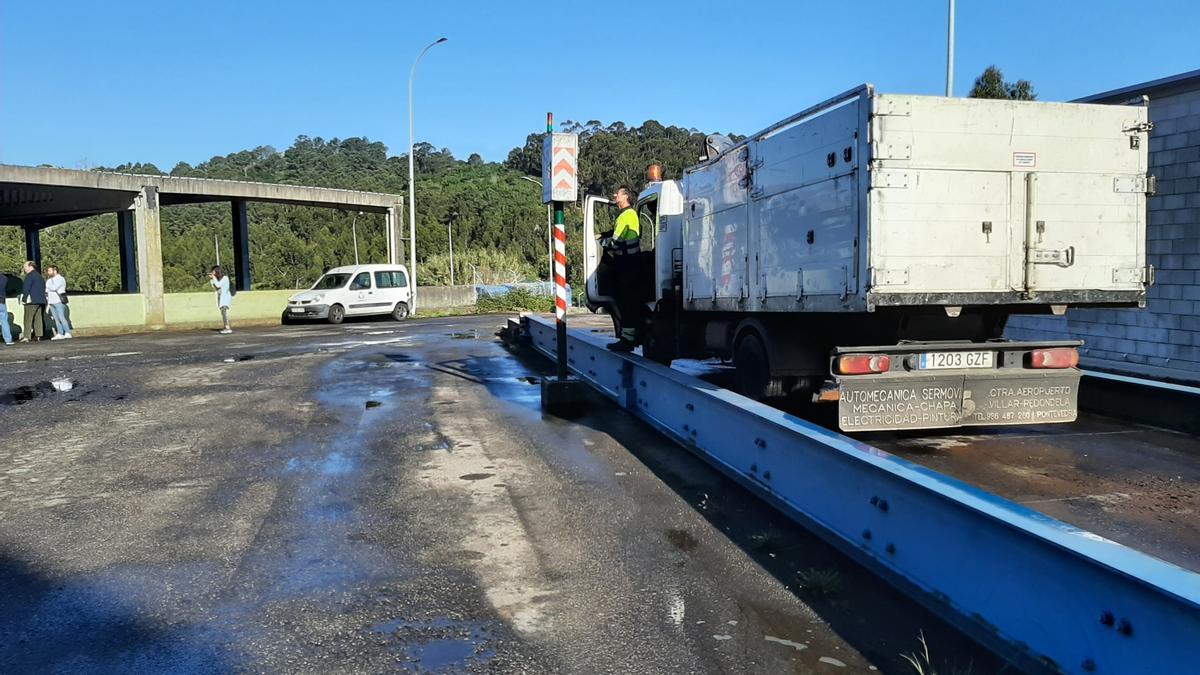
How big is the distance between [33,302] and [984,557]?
22982 mm

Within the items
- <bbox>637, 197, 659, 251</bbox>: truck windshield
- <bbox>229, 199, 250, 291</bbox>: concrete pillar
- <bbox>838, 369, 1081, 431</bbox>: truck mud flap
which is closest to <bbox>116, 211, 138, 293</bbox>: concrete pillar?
<bbox>229, 199, 250, 291</bbox>: concrete pillar

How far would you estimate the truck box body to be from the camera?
18.3 feet

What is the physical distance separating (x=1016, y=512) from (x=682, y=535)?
2072mm

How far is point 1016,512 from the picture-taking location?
3074 millimetres

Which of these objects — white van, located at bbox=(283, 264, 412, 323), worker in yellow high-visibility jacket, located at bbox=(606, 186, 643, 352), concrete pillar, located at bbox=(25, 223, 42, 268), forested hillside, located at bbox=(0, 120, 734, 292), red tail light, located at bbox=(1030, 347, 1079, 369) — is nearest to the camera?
red tail light, located at bbox=(1030, 347, 1079, 369)

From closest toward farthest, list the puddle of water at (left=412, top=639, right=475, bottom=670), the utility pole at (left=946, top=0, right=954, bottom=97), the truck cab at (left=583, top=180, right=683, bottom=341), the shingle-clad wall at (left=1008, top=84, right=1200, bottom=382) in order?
the puddle of water at (left=412, top=639, right=475, bottom=670)
the truck cab at (left=583, top=180, right=683, bottom=341)
the shingle-clad wall at (left=1008, top=84, right=1200, bottom=382)
the utility pole at (left=946, top=0, right=954, bottom=97)

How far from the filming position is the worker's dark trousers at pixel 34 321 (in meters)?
20.2

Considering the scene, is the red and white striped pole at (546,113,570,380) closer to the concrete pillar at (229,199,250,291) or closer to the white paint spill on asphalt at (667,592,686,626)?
the white paint spill on asphalt at (667,592,686,626)

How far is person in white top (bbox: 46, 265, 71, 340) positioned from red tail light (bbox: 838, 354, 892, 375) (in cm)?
2110

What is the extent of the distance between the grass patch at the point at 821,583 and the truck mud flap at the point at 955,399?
211 cm

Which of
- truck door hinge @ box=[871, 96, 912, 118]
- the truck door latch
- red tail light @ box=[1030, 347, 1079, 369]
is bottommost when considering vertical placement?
red tail light @ box=[1030, 347, 1079, 369]

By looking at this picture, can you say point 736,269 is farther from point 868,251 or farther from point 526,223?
point 526,223

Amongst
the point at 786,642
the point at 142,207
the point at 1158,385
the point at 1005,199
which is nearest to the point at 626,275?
the point at 1005,199

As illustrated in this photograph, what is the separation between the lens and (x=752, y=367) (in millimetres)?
7551
